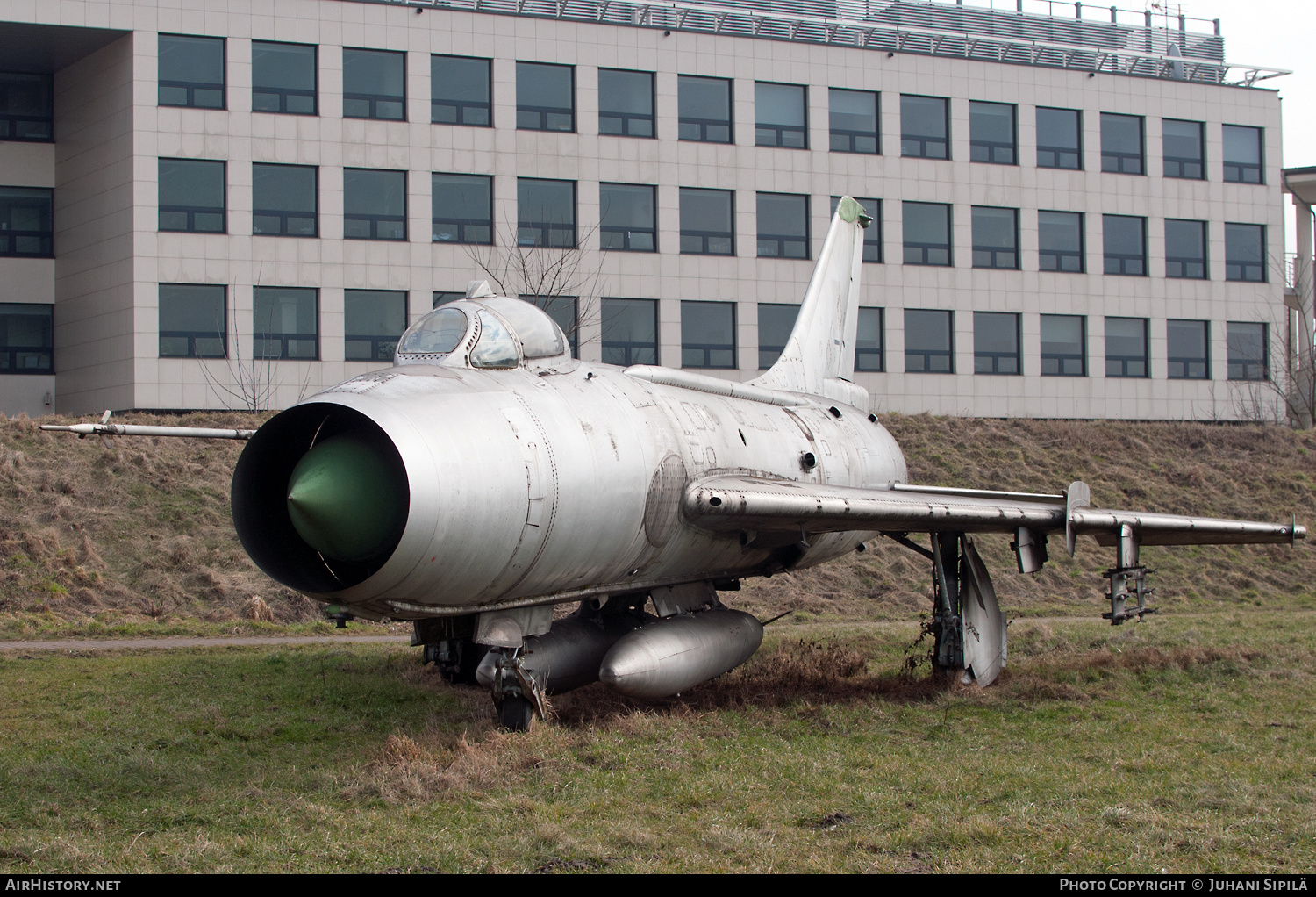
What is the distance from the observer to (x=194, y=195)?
30.7 m

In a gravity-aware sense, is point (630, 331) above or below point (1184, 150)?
below

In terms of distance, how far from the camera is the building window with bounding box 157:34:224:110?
3045 cm

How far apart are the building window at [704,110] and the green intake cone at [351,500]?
27.6m

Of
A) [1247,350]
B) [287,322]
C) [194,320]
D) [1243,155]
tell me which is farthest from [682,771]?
[1243,155]

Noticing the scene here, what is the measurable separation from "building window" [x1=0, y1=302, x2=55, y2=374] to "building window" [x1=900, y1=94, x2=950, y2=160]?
2590cm

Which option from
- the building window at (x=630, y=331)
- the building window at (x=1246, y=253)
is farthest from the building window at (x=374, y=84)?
the building window at (x=1246, y=253)

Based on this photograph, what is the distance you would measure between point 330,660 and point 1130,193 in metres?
32.3

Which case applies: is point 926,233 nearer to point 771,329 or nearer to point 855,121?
point 855,121

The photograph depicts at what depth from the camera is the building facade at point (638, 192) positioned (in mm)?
30641

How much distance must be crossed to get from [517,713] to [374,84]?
25526mm

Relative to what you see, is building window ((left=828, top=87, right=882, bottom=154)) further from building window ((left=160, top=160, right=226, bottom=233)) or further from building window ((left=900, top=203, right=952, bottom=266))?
building window ((left=160, top=160, right=226, bottom=233))

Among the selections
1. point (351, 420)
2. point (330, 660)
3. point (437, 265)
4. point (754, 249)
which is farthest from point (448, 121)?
point (351, 420)

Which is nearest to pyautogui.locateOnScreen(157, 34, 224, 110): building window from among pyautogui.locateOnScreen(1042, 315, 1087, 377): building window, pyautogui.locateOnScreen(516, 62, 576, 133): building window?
pyautogui.locateOnScreen(516, 62, 576, 133): building window
